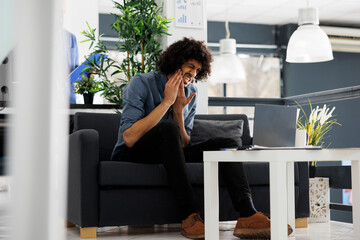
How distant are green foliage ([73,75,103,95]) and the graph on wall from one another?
783mm

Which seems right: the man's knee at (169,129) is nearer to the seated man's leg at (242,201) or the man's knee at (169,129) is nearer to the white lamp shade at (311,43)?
the seated man's leg at (242,201)

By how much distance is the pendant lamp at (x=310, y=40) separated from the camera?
380 cm

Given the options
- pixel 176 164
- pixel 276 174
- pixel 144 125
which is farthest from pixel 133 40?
pixel 276 174

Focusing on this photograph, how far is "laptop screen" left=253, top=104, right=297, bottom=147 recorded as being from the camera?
2014mm

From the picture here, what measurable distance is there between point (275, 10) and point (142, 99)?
536cm

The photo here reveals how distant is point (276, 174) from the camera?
5.55 ft

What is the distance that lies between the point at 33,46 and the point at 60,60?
20 millimetres

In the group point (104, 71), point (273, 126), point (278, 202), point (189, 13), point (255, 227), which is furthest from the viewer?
point (189, 13)

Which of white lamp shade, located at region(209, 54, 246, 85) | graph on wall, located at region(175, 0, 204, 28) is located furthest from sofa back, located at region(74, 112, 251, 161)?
white lamp shade, located at region(209, 54, 246, 85)

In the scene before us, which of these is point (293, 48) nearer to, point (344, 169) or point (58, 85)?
point (344, 169)

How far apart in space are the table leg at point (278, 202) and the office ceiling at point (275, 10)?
531cm

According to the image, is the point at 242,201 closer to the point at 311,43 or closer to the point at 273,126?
the point at 273,126

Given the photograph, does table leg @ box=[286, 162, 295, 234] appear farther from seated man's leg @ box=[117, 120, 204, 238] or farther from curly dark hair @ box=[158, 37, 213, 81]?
curly dark hair @ box=[158, 37, 213, 81]

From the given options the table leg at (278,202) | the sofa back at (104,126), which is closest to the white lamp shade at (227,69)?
the sofa back at (104,126)
